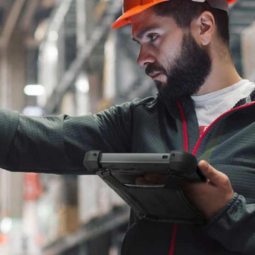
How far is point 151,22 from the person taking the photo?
202cm

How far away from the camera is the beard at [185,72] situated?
6.52 ft

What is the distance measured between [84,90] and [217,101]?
5.47m

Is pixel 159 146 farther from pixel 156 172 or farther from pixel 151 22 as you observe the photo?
pixel 151 22

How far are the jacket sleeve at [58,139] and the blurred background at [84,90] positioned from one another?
6.04 ft

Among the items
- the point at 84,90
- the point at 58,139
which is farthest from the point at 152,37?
the point at 84,90

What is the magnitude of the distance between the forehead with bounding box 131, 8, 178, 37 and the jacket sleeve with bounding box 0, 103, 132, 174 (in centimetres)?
25

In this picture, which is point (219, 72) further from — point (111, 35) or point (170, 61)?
point (111, 35)

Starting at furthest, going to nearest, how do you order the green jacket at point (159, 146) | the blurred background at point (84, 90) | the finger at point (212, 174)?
the blurred background at point (84, 90)
the green jacket at point (159, 146)
the finger at point (212, 174)

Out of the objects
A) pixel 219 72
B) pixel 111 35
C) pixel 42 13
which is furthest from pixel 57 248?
pixel 42 13

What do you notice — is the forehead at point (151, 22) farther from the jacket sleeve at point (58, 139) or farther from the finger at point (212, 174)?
the finger at point (212, 174)

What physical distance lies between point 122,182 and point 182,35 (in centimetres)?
48

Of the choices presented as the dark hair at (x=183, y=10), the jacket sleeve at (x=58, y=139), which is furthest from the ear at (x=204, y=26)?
the jacket sleeve at (x=58, y=139)

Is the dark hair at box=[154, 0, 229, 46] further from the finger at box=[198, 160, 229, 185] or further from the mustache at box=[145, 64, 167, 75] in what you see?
the finger at box=[198, 160, 229, 185]

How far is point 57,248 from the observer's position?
29.0ft
